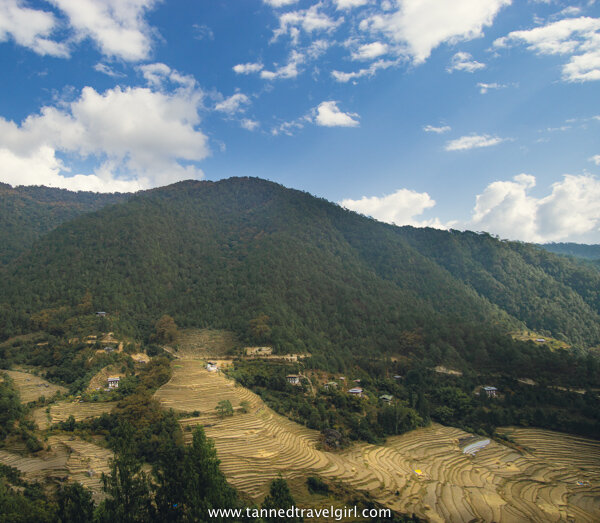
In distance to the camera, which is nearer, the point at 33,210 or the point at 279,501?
the point at 279,501

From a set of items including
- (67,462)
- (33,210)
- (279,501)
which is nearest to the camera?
(279,501)

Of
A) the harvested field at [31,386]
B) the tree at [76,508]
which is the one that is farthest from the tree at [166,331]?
the tree at [76,508]

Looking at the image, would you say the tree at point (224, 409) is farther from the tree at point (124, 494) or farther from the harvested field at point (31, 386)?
the harvested field at point (31, 386)

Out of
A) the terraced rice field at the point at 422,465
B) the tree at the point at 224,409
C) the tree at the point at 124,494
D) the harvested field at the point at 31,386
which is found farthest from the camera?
the harvested field at the point at 31,386

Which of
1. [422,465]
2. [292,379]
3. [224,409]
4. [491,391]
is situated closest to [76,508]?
[224,409]

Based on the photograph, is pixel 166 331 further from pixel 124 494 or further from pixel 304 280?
pixel 124 494

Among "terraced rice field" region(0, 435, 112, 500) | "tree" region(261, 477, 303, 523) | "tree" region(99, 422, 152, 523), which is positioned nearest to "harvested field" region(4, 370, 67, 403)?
"terraced rice field" region(0, 435, 112, 500)

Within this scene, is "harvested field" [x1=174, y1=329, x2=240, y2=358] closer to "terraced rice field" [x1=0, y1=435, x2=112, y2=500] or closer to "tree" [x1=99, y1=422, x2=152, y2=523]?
"terraced rice field" [x1=0, y1=435, x2=112, y2=500]
